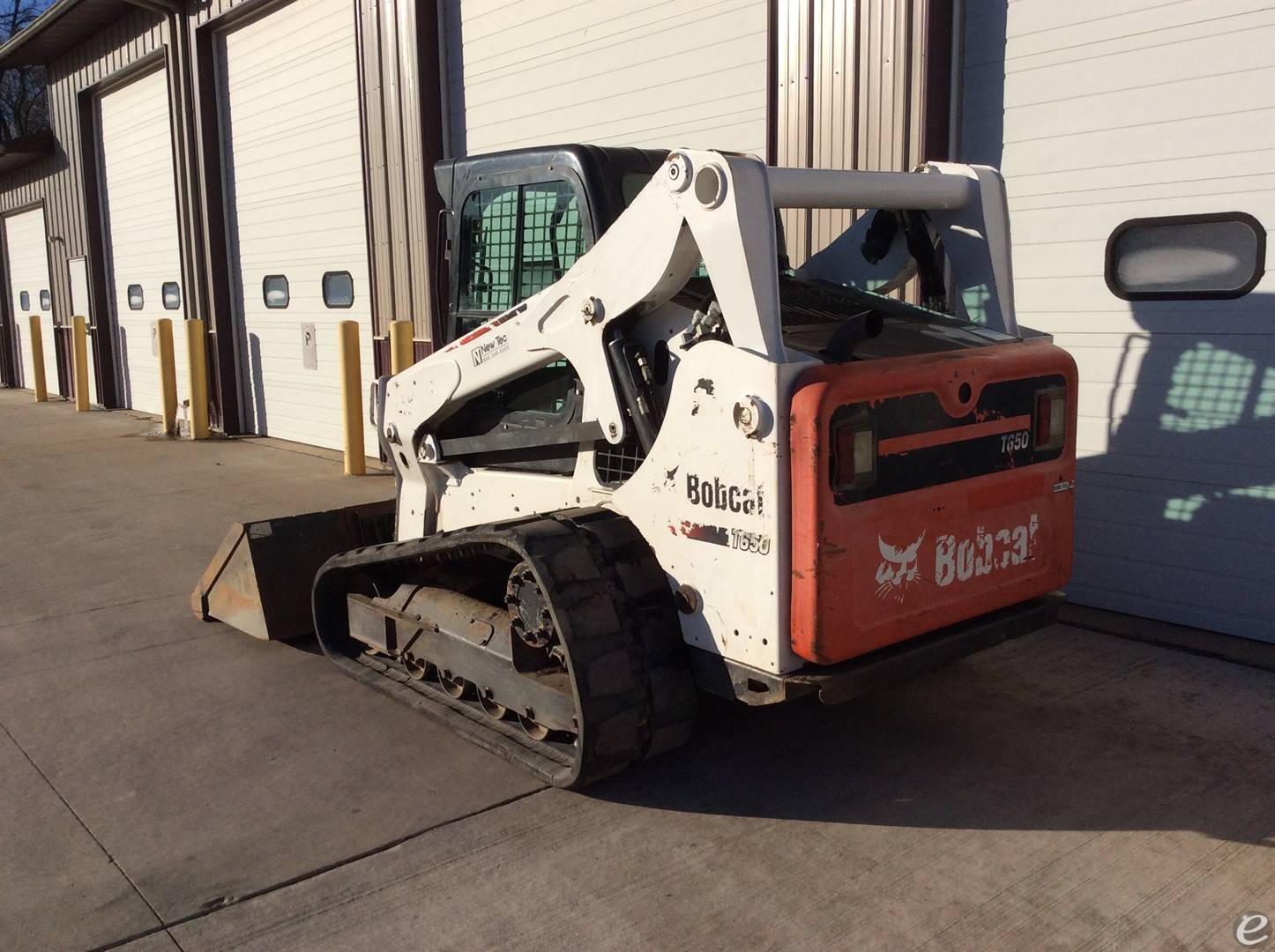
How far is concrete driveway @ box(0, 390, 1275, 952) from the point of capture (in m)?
3.20

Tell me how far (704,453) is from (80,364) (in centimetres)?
1693

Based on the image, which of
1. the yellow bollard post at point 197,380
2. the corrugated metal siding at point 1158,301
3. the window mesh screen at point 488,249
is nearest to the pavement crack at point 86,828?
the window mesh screen at point 488,249

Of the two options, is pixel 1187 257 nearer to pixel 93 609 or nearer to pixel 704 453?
pixel 704 453

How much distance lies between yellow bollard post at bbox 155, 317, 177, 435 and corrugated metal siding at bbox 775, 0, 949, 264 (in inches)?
407

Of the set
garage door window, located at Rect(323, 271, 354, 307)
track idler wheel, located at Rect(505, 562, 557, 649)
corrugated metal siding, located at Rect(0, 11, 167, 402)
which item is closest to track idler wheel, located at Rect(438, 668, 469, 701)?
track idler wheel, located at Rect(505, 562, 557, 649)

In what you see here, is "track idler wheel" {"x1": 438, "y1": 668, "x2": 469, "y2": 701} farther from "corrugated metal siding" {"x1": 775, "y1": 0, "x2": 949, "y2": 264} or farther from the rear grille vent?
"corrugated metal siding" {"x1": 775, "y1": 0, "x2": 949, "y2": 264}

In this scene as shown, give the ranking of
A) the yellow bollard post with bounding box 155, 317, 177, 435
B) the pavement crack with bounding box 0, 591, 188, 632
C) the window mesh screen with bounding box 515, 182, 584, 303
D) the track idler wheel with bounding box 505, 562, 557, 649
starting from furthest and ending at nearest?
the yellow bollard post with bounding box 155, 317, 177, 435 < the pavement crack with bounding box 0, 591, 188, 632 < the window mesh screen with bounding box 515, 182, 584, 303 < the track idler wheel with bounding box 505, 562, 557, 649

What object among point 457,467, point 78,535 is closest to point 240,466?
point 78,535

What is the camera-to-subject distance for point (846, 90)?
6.56m

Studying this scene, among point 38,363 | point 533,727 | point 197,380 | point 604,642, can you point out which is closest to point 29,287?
point 38,363

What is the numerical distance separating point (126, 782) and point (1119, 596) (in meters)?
4.75

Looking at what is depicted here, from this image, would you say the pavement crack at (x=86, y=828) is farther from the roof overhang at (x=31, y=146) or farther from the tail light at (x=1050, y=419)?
the roof overhang at (x=31, y=146)

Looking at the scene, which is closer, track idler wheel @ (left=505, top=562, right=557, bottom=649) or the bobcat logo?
the bobcat logo

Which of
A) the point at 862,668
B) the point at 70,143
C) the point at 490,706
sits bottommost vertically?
the point at 490,706
